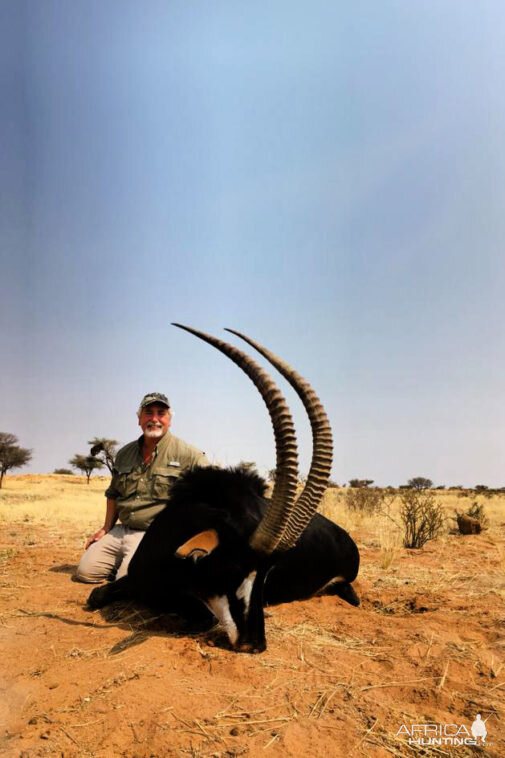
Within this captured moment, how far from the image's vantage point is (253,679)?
307cm

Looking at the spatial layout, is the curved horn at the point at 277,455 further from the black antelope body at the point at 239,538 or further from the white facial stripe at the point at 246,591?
the white facial stripe at the point at 246,591

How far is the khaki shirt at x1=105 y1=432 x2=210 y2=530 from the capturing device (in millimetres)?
5598

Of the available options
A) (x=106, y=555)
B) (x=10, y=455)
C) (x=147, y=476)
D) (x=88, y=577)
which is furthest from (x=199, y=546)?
(x=10, y=455)

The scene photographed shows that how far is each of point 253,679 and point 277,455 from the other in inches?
57.5

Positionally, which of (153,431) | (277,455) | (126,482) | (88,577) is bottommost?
(88,577)

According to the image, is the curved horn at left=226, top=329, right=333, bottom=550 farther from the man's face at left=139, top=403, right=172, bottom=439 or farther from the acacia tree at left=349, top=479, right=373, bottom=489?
the acacia tree at left=349, top=479, right=373, bottom=489

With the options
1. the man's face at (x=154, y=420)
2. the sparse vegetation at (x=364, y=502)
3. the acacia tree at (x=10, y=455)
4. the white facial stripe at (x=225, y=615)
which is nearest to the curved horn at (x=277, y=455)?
the white facial stripe at (x=225, y=615)

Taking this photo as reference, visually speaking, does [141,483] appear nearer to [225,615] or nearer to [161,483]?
[161,483]

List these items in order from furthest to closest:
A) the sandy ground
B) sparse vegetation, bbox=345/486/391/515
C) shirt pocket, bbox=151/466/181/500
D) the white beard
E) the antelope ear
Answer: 1. sparse vegetation, bbox=345/486/391/515
2. the white beard
3. shirt pocket, bbox=151/466/181/500
4. the antelope ear
5. the sandy ground

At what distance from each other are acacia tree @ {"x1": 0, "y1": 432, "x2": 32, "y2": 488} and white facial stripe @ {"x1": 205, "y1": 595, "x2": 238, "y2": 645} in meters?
38.4

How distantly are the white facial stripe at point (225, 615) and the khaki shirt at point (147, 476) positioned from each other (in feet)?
6.35

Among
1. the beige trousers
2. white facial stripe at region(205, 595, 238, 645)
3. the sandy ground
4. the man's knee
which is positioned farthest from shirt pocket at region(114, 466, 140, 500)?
white facial stripe at region(205, 595, 238, 645)

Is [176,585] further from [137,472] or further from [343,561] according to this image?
[343,561]

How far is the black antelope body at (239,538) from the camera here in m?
3.59
